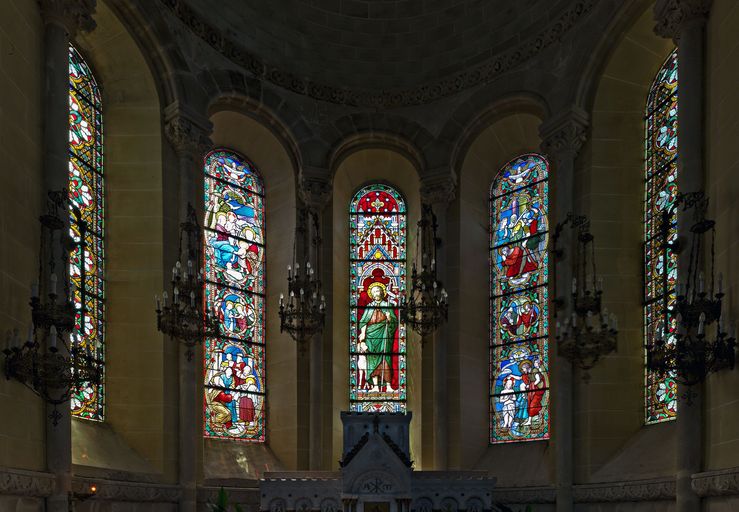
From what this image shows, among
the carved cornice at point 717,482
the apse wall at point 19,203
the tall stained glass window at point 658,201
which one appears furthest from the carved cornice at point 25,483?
the tall stained glass window at point 658,201

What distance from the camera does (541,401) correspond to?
49.0ft

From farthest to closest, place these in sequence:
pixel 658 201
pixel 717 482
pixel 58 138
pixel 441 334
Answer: pixel 441 334
pixel 658 201
pixel 58 138
pixel 717 482

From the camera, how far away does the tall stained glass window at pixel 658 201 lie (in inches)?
506

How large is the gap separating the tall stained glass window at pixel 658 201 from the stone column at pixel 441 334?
3.55 metres

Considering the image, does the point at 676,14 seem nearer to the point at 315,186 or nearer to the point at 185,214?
the point at 315,186

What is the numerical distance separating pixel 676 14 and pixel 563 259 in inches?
165

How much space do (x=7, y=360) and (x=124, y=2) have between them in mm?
6516

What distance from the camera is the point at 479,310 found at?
16109 mm

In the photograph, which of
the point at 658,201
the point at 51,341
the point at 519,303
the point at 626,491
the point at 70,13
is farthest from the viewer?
the point at 519,303

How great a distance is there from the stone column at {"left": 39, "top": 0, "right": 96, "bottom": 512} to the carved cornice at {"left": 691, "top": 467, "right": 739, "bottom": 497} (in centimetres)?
719

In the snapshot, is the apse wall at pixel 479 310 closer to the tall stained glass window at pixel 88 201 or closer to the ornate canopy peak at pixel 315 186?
the ornate canopy peak at pixel 315 186

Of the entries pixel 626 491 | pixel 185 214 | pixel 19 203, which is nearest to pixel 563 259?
pixel 626 491

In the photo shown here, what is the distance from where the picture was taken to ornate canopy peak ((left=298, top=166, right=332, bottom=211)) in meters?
15.9

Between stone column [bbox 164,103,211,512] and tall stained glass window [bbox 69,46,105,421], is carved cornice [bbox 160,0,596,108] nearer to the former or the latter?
stone column [bbox 164,103,211,512]
